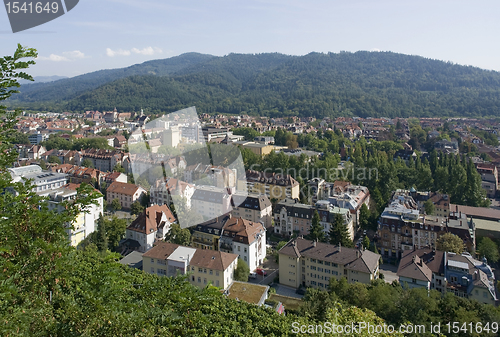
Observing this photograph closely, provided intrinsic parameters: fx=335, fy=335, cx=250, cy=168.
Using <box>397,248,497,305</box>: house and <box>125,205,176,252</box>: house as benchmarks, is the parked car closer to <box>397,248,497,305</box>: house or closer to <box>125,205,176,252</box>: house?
<box>125,205,176,252</box>: house

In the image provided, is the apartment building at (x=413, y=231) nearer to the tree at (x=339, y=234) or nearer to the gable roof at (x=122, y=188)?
the tree at (x=339, y=234)

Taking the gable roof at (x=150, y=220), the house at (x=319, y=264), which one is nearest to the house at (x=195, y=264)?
the house at (x=319, y=264)

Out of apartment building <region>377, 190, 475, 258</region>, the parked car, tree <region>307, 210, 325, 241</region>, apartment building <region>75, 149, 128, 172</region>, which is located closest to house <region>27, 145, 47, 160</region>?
apartment building <region>75, 149, 128, 172</region>

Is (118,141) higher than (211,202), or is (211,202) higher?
(118,141)

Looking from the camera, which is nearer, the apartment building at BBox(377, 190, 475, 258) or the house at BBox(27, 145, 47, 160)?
the apartment building at BBox(377, 190, 475, 258)

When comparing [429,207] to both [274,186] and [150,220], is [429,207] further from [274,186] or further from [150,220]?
[150,220]

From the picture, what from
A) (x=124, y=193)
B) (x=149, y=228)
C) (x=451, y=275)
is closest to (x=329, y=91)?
(x=124, y=193)

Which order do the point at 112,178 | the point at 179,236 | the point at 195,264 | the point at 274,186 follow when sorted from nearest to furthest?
the point at 195,264 → the point at 179,236 → the point at 274,186 → the point at 112,178
